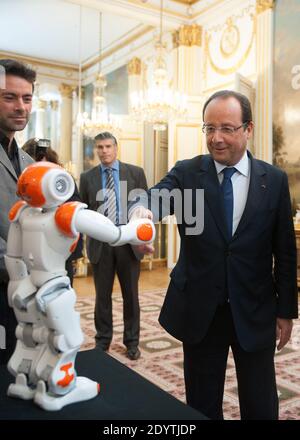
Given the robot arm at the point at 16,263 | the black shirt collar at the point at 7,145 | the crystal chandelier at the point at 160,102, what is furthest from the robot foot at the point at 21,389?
the crystal chandelier at the point at 160,102

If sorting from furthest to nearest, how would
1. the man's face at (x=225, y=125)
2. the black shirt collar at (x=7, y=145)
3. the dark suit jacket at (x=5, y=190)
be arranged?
the black shirt collar at (x=7, y=145)
the dark suit jacket at (x=5, y=190)
the man's face at (x=225, y=125)

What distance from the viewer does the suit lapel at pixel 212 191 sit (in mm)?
1731

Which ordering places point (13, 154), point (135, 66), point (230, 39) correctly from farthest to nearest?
point (135, 66)
point (230, 39)
point (13, 154)

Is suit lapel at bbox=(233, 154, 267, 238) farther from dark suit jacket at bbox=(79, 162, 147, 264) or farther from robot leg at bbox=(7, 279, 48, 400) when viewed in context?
dark suit jacket at bbox=(79, 162, 147, 264)

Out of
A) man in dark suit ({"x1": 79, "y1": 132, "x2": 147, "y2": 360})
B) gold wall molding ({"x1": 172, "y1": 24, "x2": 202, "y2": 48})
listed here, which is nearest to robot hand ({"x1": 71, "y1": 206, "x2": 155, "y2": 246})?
man in dark suit ({"x1": 79, "y1": 132, "x2": 147, "y2": 360})

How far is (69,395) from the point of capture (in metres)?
1.33

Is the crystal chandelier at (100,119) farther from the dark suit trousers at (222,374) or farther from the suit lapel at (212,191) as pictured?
the dark suit trousers at (222,374)

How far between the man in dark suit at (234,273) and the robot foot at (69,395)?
20.8 inches

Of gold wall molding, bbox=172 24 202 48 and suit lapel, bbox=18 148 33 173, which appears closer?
suit lapel, bbox=18 148 33 173

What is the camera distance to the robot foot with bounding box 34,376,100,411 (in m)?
1.29

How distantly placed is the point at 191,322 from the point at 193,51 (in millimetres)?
7858

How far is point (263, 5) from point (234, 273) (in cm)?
669

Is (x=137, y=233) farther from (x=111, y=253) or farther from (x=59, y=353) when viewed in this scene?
(x=111, y=253)

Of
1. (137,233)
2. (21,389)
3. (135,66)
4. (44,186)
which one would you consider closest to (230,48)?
(135,66)
